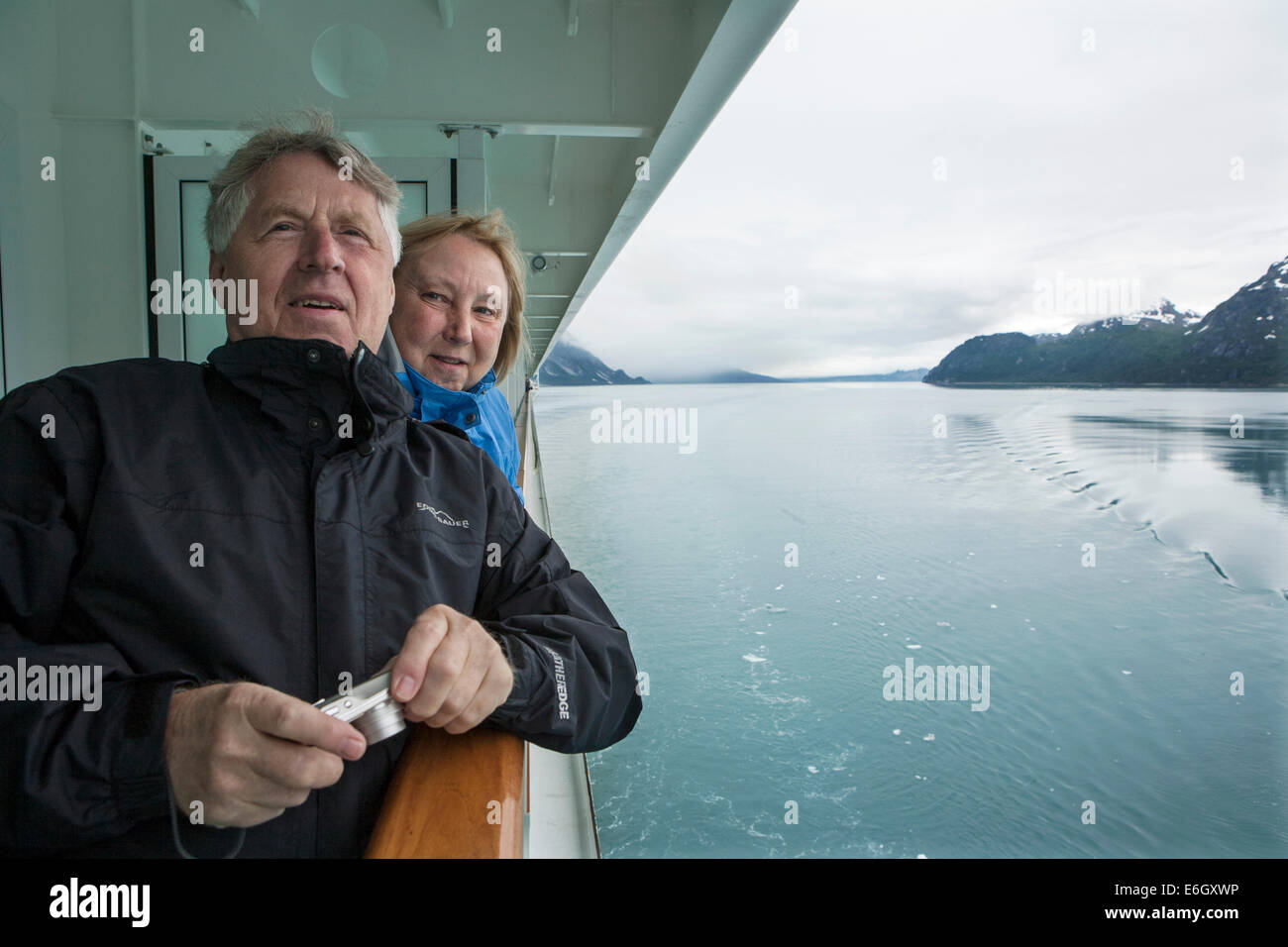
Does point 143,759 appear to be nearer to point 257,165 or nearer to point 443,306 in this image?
point 257,165

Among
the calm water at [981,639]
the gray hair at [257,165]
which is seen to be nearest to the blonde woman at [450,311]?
the gray hair at [257,165]

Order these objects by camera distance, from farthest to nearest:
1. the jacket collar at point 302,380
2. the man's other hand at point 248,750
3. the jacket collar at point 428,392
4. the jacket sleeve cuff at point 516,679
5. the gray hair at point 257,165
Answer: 1. the jacket collar at point 428,392
2. the gray hair at point 257,165
3. the jacket collar at point 302,380
4. the jacket sleeve cuff at point 516,679
5. the man's other hand at point 248,750

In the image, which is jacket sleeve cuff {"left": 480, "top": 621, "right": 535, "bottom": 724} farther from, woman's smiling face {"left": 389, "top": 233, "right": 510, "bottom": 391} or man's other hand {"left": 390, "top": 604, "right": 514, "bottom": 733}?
woman's smiling face {"left": 389, "top": 233, "right": 510, "bottom": 391}

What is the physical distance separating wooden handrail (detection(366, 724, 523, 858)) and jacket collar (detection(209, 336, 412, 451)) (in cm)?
34

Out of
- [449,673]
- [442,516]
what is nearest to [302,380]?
[442,516]

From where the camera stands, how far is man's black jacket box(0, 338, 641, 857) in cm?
56

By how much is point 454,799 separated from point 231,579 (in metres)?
0.33

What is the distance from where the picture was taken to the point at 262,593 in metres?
0.71

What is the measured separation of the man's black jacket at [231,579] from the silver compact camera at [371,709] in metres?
0.13

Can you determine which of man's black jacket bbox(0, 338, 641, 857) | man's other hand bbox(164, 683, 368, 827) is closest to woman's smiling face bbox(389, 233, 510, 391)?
man's black jacket bbox(0, 338, 641, 857)

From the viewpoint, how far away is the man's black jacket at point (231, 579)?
1.84ft

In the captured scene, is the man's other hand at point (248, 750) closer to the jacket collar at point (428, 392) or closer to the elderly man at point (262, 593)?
the elderly man at point (262, 593)

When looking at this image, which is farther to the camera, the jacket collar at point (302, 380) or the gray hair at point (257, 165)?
the gray hair at point (257, 165)
